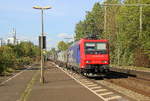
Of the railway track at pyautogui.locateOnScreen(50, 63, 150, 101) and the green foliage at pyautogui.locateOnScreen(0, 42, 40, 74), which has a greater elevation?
the green foliage at pyautogui.locateOnScreen(0, 42, 40, 74)

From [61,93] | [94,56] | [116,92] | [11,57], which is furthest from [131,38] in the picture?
[61,93]

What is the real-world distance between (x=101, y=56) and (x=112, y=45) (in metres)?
51.0

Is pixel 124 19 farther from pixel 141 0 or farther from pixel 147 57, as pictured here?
pixel 147 57

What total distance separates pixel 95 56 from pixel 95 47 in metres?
0.95

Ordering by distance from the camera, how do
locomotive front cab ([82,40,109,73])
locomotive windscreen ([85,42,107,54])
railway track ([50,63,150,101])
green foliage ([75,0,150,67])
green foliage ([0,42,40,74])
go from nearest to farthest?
1. railway track ([50,63,150,101])
2. locomotive front cab ([82,40,109,73])
3. locomotive windscreen ([85,42,107,54])
4. green foliage ([0,42,40,74])
5. green foliage ([75,0,150,67])

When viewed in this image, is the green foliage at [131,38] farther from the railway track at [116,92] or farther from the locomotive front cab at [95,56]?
the railway track at [116,92]

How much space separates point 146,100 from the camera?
17.5 meters

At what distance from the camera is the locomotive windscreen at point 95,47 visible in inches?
1352

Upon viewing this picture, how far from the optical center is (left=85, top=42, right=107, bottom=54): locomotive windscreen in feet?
113

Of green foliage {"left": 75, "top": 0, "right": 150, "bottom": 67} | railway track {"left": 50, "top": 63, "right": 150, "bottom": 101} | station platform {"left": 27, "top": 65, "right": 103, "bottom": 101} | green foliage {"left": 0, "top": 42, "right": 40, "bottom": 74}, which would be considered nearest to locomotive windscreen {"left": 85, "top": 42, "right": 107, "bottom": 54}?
railway track {"left": 50, "top": 63, "right": 150, "bottom": 101}

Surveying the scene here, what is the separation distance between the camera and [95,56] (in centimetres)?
3397

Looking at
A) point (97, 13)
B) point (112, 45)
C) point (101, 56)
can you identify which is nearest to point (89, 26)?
point (97, 13)

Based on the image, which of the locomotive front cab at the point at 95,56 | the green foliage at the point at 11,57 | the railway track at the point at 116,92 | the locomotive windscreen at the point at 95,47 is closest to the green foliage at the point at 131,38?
the green foliage at the point at 11,57

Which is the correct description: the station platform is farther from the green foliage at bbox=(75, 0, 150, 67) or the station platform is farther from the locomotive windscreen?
the green foliage at bbox=(75, 0, 150, 67)
